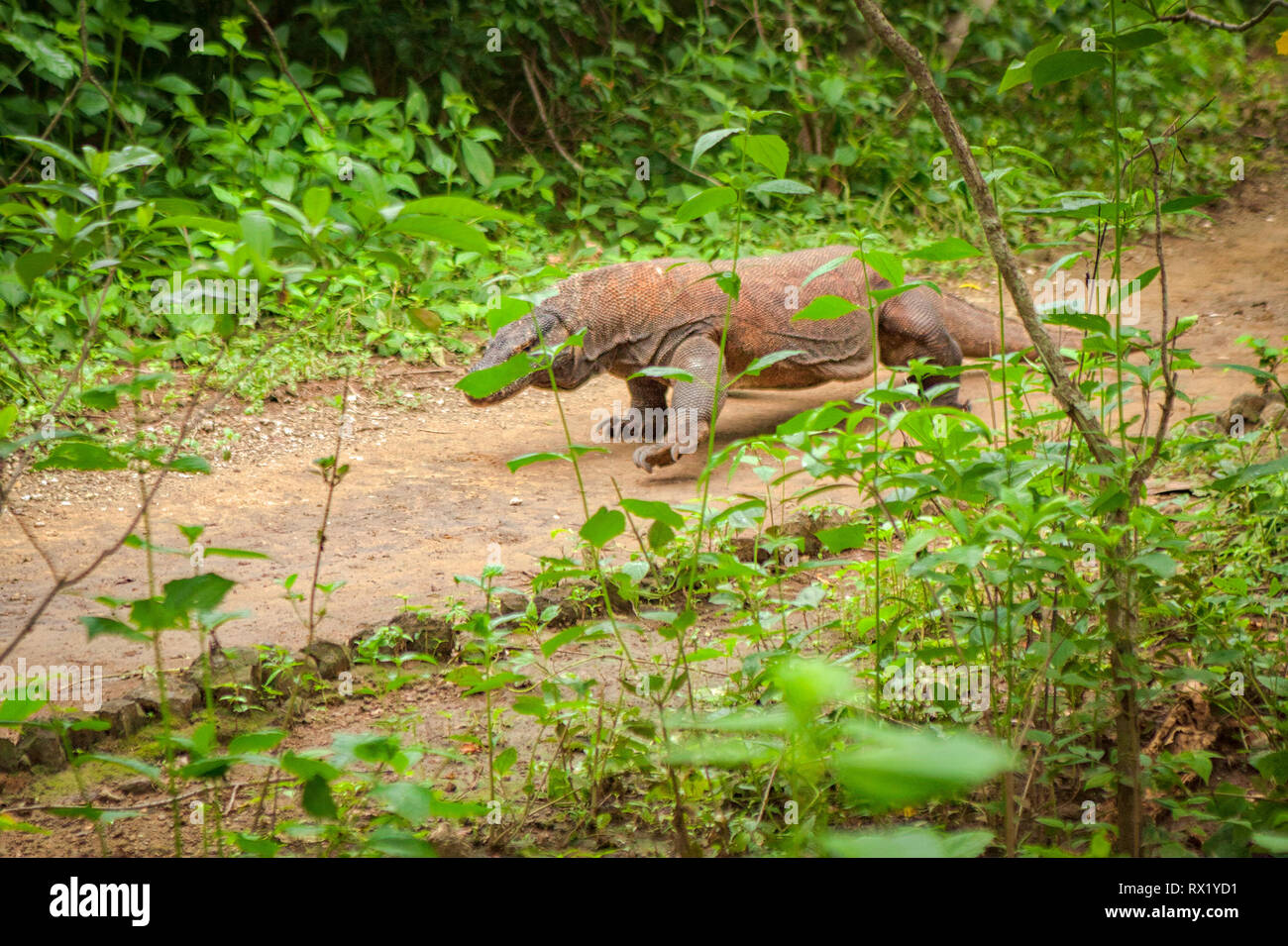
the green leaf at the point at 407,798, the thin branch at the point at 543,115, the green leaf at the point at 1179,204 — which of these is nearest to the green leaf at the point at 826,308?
the green leaf at the point at 1179,204

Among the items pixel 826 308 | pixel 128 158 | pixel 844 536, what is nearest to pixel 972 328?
pixel 844 536

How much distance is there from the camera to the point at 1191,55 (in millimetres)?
10820

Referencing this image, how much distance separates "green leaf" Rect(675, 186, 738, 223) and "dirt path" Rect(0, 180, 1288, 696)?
1.82m

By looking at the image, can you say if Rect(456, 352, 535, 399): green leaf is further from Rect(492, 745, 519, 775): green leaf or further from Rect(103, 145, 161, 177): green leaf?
Rect(492, 745, 519, 775): green leaf

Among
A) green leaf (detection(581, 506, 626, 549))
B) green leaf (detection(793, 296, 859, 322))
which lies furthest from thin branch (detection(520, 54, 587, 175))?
green leaf (detection(581, 506, 626, 549))

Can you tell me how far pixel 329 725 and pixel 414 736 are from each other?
0.27m

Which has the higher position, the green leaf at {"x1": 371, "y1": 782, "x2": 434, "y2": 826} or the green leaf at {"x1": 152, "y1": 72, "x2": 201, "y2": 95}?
the green leaf at {"x1": 152, "y1": 72, "x2": 201, "y2": 95}

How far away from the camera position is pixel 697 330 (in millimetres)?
5227

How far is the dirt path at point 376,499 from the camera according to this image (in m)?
3.39

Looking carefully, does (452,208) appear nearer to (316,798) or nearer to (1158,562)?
(316,798)

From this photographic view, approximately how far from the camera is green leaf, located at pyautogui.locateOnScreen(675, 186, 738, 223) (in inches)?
62.9

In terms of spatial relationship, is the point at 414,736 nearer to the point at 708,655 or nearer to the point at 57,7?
the point at 708,655

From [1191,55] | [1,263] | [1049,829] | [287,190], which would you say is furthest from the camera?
[1191,55]
